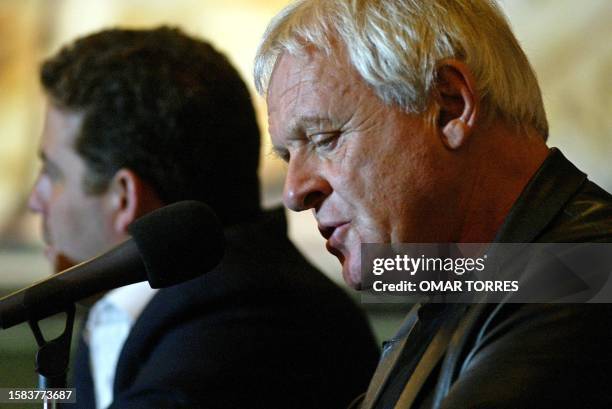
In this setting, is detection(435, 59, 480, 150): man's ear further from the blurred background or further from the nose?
the blurred background

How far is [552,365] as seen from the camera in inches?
46.5

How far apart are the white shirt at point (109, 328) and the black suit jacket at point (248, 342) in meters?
0.17

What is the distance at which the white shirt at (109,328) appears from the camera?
224cm

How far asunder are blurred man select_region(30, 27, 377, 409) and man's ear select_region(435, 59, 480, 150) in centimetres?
72

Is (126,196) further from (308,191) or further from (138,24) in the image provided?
(138,24)

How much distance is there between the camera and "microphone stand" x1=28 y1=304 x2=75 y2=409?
133cm

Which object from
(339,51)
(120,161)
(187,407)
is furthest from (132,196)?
(339,51)

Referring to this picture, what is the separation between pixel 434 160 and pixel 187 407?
0.68 meters

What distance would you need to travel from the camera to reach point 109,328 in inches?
92.8

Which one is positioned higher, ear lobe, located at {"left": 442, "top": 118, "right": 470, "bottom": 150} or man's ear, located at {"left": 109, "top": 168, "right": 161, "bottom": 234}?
man's ear, located at {"left": 109, "top": 168, "right": 161, "bottom": 234}

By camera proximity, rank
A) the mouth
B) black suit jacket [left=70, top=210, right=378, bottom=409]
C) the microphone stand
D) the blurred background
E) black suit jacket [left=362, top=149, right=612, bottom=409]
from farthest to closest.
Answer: the blurred background
black suit jacket [left=70, top=210, right=378, bottom=409]
the mouth
the microphone stand
black suit jacket [left=362, top=149, right=612, bottom=409]

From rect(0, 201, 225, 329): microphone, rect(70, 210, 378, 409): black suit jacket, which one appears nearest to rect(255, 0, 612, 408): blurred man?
rect(0, 201, 225, 329): microphone

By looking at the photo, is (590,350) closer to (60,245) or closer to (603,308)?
(603,308)

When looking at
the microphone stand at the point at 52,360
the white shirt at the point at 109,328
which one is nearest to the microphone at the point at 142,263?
the microphone stand at the point at 52,360
